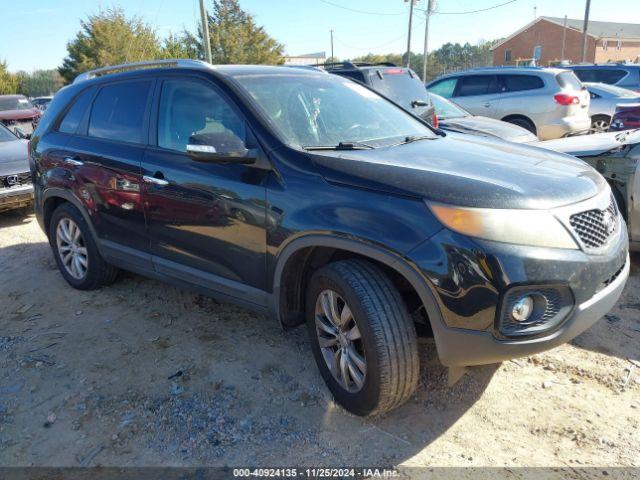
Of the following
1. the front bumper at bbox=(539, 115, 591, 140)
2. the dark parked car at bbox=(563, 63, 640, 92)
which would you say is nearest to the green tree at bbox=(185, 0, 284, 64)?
the dark parked car at bbox=(563, 63, 640, 92)

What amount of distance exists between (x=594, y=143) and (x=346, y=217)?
3555mm

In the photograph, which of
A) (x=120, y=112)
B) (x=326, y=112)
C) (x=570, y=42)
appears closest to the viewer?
(x=326, y=112)

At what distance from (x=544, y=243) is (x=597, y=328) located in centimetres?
177

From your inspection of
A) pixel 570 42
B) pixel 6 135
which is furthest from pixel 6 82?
pixel 570 42

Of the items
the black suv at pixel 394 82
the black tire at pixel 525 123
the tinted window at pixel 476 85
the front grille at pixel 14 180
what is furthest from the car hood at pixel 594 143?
the front grille at pixel 14 180

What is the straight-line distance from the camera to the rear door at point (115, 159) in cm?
359

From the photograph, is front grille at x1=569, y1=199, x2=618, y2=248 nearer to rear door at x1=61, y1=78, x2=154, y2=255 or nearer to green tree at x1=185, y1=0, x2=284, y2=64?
rear door at x1=61, y1=78, x2=154, y2=255

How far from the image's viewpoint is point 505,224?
7.14ft

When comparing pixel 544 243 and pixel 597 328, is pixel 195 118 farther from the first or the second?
pixel 597 328

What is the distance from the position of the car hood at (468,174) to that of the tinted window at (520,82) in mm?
7923

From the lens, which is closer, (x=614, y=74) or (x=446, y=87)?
(x=446, y=87)

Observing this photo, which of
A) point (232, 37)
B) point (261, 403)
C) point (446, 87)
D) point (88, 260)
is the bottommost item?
point (261, 403)

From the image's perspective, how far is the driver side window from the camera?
3.10 m

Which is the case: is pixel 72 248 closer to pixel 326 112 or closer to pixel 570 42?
pixel 326 112
